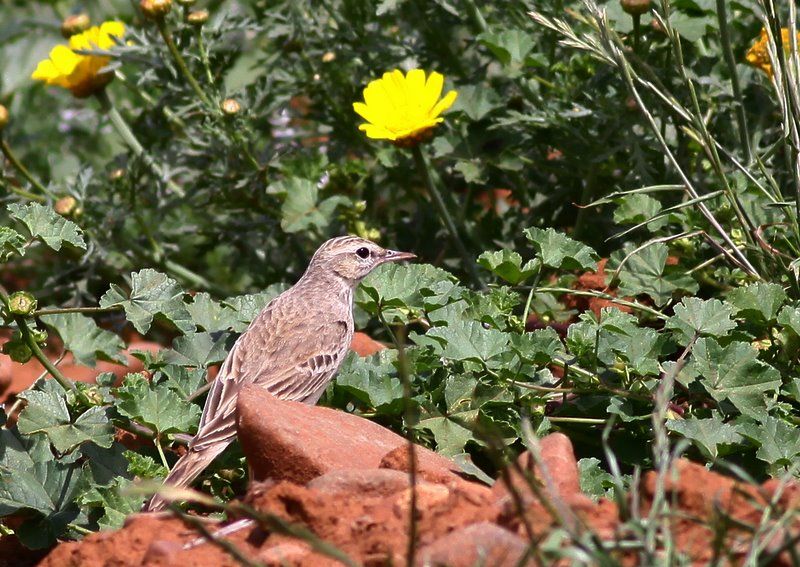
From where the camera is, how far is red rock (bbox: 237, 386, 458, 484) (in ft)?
12.1

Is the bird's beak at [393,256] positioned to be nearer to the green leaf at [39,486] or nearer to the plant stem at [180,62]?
the plant stem at [180,62]

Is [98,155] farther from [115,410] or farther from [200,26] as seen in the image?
[115,410]

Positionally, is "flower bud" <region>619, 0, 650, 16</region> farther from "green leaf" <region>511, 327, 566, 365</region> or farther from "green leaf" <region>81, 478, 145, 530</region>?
"green leaf" <region>81, 478, 145, 530</region>

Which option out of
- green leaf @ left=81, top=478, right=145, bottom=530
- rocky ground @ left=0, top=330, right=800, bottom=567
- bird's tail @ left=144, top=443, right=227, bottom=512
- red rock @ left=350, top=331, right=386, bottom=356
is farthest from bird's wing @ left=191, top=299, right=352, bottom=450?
rocky ground @ left=0, top=330, right=800, bottom=567

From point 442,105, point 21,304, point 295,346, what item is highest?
point 442,105

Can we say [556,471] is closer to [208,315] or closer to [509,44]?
[208,315]

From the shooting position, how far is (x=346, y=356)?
17.2 feet

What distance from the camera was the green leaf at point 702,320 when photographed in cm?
443

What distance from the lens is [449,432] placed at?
4418mm

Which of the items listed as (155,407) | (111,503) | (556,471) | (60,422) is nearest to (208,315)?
(155,407)

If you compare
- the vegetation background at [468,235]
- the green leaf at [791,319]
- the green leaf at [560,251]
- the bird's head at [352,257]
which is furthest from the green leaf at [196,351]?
the green leaf at [791,319]

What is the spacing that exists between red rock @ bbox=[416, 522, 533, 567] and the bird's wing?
2131mm

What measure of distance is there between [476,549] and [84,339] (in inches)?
113

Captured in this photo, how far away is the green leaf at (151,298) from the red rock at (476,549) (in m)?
2.35
